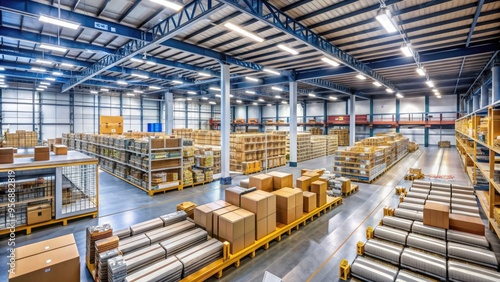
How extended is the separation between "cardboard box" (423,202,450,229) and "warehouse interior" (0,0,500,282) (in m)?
0.03

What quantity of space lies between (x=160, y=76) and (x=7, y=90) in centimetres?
1647

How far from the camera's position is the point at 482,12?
7.09 meters

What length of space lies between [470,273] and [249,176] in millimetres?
5281

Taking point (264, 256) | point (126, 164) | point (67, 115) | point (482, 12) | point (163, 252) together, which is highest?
point (482, 12)

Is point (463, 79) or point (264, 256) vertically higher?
point (463, 79)

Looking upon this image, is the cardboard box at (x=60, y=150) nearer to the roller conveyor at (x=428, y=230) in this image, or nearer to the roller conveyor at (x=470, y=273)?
the roller conveyor at (x=428, y=230)

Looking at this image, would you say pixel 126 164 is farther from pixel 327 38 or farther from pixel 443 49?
pixel 443 49

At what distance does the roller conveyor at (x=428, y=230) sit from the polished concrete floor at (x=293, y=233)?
117 centimetres

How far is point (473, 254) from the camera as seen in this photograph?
3.69m

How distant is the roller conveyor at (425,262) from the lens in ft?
11.5

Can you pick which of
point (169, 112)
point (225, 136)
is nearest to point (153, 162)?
point (225, 136)

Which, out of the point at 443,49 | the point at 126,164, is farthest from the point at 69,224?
the point at 443,49

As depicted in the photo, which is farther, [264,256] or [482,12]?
[482,12]

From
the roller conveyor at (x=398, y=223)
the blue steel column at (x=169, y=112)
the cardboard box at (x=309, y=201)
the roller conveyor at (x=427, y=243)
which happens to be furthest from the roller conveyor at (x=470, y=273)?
the blue steel column at (x=169, y=112)
